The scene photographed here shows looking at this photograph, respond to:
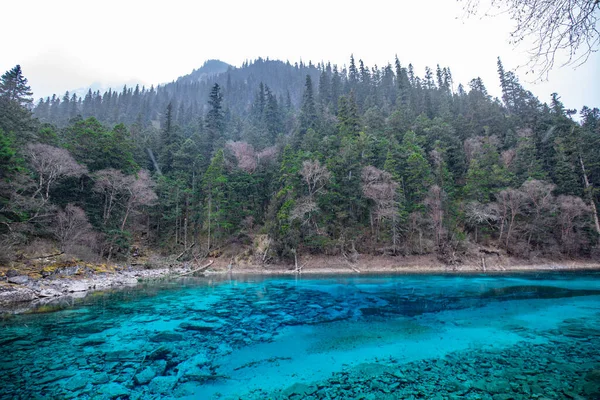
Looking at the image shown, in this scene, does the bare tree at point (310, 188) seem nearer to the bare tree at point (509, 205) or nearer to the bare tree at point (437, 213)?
the bare tree at point (437, 213)

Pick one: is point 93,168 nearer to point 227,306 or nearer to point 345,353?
point 227,306

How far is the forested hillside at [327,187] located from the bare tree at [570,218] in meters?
0.14

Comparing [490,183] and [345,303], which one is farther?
[490,183]

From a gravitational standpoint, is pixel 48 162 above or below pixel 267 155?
below

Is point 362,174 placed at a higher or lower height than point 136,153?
lower

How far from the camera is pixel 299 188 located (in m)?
31.2

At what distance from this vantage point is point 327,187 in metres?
31.3

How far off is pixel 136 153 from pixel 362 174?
34778 mm

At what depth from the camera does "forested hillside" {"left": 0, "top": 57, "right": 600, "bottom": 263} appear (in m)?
25.5

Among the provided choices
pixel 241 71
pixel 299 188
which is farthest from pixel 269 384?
pixel 241 71

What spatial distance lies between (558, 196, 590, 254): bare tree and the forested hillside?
0.45 ft

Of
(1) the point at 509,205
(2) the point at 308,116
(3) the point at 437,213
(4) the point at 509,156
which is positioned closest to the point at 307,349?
(3) the point at 437,213

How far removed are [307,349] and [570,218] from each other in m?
36.1

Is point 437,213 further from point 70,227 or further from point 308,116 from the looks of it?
point 70,227
